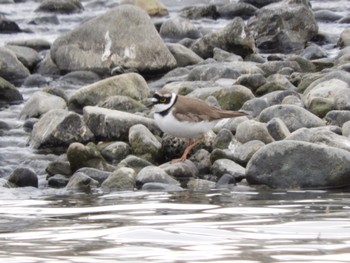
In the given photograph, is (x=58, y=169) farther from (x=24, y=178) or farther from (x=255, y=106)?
(x=255, y=106)

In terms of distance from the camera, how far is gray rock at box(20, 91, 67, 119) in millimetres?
13047

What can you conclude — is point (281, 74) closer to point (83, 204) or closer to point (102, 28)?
point (102, 28)

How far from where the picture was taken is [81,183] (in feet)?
30.8

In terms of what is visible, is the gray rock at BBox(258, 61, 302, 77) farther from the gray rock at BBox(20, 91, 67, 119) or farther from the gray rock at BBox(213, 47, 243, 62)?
the gray rock at BBox(20, 91, 67, 119)

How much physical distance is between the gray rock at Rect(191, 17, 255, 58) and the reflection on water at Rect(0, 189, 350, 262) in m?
8.75

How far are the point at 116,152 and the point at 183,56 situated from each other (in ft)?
20.2

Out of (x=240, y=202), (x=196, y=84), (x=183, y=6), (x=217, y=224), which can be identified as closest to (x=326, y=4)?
(x=183, y=6)

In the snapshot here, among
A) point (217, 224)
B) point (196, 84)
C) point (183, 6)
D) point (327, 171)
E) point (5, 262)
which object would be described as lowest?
point (183, 6)

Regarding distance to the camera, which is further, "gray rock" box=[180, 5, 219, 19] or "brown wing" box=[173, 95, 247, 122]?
"gray rock" box=[180, 5, 219, 19]

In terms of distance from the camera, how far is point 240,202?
800 centimetres

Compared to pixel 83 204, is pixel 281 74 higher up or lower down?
lower down

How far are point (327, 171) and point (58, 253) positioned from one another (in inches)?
156

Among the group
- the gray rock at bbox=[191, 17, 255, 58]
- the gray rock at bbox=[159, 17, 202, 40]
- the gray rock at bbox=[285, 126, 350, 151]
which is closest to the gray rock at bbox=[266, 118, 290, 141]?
the gray rock at bbox=[285, 126, 350, 151]

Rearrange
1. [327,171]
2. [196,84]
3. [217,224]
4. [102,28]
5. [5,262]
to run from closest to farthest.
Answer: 1. [5,262]
2. [217,224]
3. [327,171]
4. [196,84]
5. [102,28]
